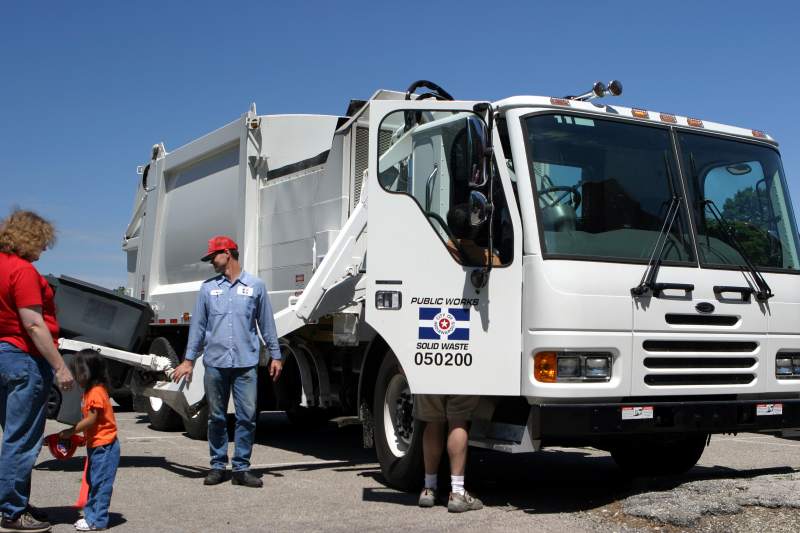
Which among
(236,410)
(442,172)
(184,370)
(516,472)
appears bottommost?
(516,472)

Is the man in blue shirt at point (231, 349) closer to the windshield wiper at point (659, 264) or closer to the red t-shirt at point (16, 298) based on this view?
the red t-shirt at point (16, 298)

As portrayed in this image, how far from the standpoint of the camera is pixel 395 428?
723 cm

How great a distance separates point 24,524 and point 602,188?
13.6 ft

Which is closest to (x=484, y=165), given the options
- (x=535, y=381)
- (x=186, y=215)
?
(x=535, y=381)

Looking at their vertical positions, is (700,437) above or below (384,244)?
below

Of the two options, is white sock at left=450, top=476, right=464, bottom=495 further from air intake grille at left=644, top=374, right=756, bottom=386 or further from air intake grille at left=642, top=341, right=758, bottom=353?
air intake grille at left=642, top=341, right=758, bottom=353

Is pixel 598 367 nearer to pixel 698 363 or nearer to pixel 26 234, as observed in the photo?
pixel 698 363

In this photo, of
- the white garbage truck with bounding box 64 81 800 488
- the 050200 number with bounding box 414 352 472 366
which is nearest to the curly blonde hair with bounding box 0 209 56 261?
the white garbage truck with bounding box 64 81 800 488

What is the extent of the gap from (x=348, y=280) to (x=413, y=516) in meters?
2.15

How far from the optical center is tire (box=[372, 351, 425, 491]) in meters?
6.90

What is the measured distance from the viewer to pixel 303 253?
8695 millimetres

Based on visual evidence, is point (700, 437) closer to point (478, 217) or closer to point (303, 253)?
point (478, 217)

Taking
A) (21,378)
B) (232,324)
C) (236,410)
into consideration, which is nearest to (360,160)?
(232,324)

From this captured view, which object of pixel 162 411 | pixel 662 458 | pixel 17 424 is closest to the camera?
pixel 17 424
